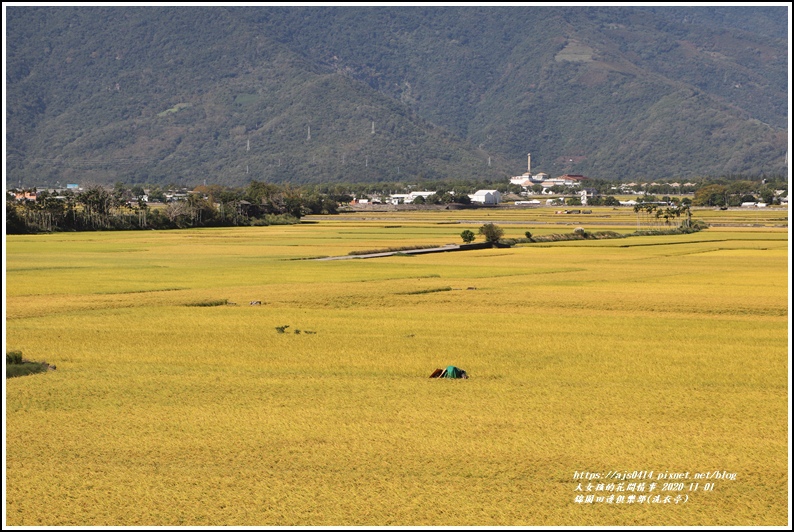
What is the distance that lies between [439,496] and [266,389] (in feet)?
25.1

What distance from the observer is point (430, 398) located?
19875 mm

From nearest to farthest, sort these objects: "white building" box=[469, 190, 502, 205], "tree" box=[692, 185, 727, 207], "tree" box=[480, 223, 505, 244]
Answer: "tree" box=[480, 223, 505, 244]
"tree" box=[692, 185, 727, 207]
"white building" box=[469, 190, 502, 205]

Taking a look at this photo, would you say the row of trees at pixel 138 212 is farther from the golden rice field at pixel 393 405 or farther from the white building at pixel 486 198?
the white building at pixel 486 198

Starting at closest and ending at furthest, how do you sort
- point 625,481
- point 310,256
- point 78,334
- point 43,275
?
point 625,481 → point 78,334 → point 43,275 → point 310,256

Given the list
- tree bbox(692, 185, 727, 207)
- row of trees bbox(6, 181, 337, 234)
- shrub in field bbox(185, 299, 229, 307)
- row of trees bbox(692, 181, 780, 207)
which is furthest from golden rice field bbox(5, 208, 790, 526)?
tree bbox(692, 185, 727, 207)

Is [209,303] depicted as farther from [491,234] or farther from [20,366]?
[491,234]

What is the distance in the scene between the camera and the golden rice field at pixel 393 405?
13.7 m

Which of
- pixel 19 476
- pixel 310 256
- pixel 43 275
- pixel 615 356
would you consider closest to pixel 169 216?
pixel 310 256

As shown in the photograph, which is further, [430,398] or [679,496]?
[430,398]

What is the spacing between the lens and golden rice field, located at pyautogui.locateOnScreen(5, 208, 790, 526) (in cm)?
1374

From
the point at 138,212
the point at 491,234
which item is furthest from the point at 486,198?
the point at 491,234

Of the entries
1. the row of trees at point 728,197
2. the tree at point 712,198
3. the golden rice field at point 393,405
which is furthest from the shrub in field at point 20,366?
the tree at point 712,198

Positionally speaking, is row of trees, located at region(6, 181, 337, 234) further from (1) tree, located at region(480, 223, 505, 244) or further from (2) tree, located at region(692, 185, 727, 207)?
(2) tree, located at region(692, 185, 727, 207)

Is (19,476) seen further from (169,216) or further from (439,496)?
(169,216)
